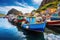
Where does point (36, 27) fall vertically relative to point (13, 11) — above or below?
below

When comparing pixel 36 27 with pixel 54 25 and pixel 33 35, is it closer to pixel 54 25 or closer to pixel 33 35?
pixel 33 35

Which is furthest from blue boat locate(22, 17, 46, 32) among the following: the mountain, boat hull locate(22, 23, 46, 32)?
the mountain

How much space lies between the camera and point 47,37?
3.14 metres

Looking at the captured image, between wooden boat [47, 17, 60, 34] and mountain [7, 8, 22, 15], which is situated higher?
mountain [7, 8, 22, 15]

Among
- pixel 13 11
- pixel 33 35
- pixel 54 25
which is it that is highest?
pixel 13 11

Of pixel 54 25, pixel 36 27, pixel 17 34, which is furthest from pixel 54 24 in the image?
pixel 17 34

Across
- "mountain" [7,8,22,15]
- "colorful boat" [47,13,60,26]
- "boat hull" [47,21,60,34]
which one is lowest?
"boat hull" [47,21,60,34]

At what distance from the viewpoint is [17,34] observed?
3135 millimetres

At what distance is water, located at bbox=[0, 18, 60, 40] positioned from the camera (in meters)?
3.10

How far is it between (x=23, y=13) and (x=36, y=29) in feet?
1.16

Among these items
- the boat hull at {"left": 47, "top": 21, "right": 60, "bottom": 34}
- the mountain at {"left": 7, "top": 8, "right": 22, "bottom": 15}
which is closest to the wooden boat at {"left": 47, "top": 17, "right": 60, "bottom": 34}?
the boat hull at {"left": 47, "top": 21, "right": 60, "bottom": 34}

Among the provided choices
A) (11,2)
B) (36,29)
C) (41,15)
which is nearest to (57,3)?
(41,15)

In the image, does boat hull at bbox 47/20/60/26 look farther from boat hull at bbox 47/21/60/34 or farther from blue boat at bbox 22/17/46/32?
blue boat at bbox 22/17/46/32

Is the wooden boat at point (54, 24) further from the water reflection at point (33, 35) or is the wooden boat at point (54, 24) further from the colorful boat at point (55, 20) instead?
the water reflection at point (33, 35)
